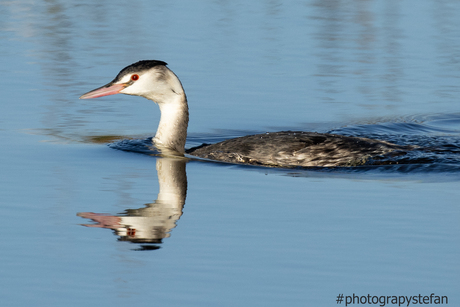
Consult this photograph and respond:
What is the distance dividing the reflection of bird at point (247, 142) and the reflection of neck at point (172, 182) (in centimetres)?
48

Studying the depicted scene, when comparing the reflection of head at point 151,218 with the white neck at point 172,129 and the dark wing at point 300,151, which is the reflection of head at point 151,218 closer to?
the dark wing at point 300,151

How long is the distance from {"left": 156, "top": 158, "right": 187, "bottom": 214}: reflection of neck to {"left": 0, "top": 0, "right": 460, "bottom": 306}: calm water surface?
0.03 metres

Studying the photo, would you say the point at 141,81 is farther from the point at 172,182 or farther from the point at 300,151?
the point at 300,151

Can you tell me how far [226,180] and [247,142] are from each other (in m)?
1.16

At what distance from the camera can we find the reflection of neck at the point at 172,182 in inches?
315

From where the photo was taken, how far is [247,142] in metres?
10.0

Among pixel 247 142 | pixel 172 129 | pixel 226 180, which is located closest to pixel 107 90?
pixel 172 129

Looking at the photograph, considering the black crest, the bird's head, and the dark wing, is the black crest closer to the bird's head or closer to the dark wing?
the bird's head

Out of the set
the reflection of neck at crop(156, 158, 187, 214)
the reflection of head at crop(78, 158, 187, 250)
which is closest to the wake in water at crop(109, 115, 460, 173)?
the reflection of neck at crop(156, 158, 187, 214)

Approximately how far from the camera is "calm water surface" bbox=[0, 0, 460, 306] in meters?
5.89

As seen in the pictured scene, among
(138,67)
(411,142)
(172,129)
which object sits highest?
(138,67)

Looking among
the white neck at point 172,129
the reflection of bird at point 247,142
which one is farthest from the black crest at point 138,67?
the white neck at point 172,129

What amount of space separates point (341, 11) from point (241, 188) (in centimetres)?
1638

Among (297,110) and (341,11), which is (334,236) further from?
(341,11)
